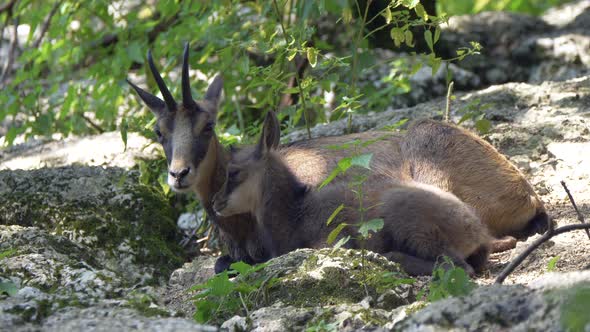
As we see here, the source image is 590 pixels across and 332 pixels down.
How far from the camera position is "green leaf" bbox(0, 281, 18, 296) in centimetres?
394

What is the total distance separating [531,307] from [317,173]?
333 cm

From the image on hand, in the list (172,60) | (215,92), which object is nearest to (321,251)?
(215,92)

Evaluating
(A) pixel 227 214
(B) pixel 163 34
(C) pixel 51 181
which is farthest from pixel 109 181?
(B) pixel 163 34

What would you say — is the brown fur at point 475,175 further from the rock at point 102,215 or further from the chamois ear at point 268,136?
the rock at point 102,215

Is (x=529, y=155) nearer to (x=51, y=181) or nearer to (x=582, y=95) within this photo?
(x=582, y=95)

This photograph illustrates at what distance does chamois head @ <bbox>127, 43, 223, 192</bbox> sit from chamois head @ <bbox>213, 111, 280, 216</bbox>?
8.1 inches

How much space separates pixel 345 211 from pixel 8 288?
7.89ft

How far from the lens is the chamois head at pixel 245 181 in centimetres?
609

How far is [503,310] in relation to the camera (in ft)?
10.2

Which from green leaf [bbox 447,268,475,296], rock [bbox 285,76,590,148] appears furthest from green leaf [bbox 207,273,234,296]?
rock [bbox 285,76,590,148]

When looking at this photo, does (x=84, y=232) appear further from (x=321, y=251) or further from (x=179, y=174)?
(x=321, y=251)

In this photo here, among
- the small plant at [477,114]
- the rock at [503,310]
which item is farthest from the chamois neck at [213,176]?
the rock at [503,310]

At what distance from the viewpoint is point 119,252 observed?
6543mm

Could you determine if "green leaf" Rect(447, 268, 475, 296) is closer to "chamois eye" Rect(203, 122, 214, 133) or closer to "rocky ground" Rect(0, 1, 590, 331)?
"rocky ground" Rect(0, 1, 590, 331)
